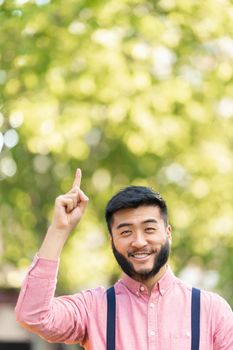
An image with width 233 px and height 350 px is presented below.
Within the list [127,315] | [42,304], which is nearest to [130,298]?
[127,315]

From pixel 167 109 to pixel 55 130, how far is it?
4.56 ft

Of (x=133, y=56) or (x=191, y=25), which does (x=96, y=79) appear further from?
(x=191, y=25)

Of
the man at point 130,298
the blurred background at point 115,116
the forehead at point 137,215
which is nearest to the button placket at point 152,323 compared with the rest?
the man at point 130,298

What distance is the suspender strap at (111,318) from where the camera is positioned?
416 cm

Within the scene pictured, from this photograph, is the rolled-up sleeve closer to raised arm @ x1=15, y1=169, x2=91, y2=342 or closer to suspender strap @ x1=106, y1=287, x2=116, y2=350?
raised arm @ x1=15, y1=169, x2=91, y2=342

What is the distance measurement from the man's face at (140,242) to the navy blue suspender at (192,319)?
0.12 metres

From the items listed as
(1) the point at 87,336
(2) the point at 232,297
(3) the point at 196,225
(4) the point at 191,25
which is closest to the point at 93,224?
(3) the point at 196,225

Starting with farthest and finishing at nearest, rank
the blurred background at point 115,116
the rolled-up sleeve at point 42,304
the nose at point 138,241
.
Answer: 1. the blurred background at point 115,116
2. the nose at point 138,241
3. the rolled-up sleeve at point 42,304

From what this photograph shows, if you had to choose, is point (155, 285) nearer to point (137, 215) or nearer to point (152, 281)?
point (152, 281)

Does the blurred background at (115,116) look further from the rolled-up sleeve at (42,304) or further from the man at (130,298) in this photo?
the rolled-up sleeve at (42,304)

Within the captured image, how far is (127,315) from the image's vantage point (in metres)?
4.19

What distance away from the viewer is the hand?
415 centimetres

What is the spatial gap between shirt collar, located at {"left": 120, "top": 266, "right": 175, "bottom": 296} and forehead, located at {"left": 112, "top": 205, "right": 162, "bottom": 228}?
0.67 feet

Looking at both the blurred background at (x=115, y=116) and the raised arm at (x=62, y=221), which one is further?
the blurred background at (x=115, y=116)
